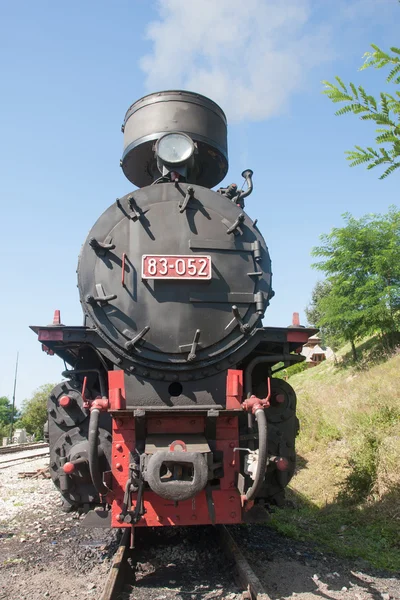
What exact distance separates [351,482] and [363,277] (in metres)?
17.9

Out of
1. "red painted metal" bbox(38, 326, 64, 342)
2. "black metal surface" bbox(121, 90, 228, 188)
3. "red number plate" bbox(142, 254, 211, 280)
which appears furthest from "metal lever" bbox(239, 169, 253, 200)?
"red painted metal" bbox(38, 326, 64, 342)

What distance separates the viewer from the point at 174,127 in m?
5.98

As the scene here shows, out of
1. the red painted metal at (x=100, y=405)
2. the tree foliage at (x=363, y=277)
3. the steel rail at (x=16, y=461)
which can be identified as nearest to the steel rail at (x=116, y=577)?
the red painted metal at (x=100, y=405)

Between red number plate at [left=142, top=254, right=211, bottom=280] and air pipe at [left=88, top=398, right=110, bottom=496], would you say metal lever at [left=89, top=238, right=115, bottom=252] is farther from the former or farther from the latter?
air pipe at [left=88, top=398, right=110, bottom=496]

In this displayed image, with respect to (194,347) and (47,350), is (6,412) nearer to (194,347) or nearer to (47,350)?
(47,350)

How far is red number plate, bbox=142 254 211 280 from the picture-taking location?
4.46 metres

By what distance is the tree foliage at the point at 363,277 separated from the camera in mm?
21375

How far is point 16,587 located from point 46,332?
208 centimetres

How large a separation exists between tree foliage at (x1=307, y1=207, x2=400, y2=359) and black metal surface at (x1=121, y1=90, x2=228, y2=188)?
54.3 ft

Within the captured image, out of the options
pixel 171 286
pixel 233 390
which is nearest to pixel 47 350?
pixel 171 286

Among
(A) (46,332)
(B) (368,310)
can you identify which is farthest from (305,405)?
(B) (368,310)

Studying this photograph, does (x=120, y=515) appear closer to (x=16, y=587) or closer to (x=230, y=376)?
(x=16, y=587)

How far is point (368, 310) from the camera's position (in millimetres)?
21109

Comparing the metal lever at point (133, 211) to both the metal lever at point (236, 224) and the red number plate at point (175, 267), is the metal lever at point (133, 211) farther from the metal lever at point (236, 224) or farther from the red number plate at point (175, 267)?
the metal lever at point (236, 224)
